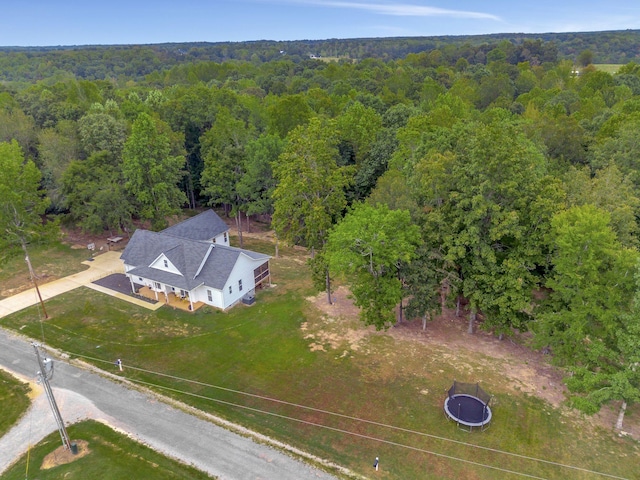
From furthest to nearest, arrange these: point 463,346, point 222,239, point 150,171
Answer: point 222,239 < point 150,171 < point 463,346

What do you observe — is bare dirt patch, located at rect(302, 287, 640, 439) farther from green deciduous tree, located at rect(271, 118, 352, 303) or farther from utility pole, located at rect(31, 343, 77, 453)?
utility pole, located at rect(31, 343, 77, 453)

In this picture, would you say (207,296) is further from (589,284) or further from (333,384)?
(589,284)

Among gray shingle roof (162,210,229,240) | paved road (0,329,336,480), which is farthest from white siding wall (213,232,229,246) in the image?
paved road (0,329,336,480)

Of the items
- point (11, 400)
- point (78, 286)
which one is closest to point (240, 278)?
point (78, 286)

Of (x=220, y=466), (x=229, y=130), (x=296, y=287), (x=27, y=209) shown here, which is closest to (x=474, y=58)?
(x=229, y=130)

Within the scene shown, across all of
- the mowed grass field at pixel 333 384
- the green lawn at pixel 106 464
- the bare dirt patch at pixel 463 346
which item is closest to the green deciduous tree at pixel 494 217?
the bare dirt patch at pixel 463 346

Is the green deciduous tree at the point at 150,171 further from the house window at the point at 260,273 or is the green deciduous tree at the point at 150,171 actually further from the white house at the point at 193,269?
the house window at the point at 260,273

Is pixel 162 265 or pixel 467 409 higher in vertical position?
pixel 162 265
